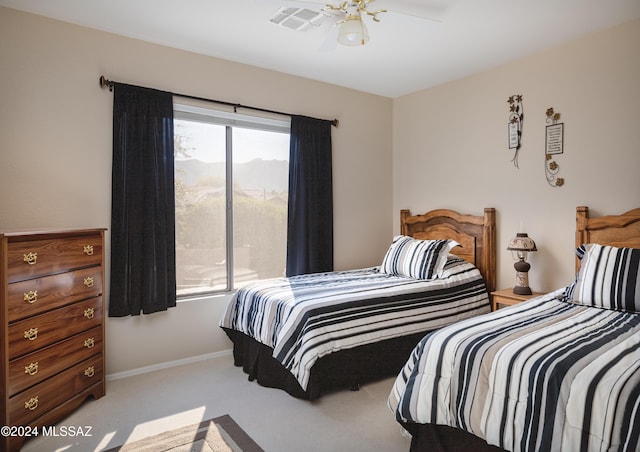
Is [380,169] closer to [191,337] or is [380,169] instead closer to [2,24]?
[191,337]

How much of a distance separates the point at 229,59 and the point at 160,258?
182 centimetres

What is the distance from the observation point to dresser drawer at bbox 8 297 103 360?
2171mm

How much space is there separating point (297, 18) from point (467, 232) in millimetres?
2513

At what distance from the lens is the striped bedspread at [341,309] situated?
107 inches

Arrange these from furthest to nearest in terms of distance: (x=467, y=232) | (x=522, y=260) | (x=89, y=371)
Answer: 1. (x=467, y=232)
2. (x=522, y=260)
3. (x=89, y=371)

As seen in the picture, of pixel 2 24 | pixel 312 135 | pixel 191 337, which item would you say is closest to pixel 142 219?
pixel 191 337

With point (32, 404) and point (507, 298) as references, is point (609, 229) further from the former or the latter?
point (32, 404)

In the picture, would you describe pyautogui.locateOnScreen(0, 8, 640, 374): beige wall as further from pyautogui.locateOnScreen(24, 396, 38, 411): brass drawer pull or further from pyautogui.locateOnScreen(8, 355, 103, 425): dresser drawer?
pyautogui.locateOnScreen(24, 396, 38, 411): brass drawer pull

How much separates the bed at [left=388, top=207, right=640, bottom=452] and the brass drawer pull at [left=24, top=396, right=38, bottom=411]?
6.28ft

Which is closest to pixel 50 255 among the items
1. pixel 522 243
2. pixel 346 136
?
pixel 346 136

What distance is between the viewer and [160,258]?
10.8 feet

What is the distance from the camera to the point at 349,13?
8.97 ft

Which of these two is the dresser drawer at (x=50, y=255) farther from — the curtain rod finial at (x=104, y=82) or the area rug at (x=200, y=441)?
the curtain rod finial at (x=104, y=82)

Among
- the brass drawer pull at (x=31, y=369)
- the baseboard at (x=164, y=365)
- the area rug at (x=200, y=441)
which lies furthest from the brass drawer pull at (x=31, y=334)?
the baseboard at (x=164, y=365)
